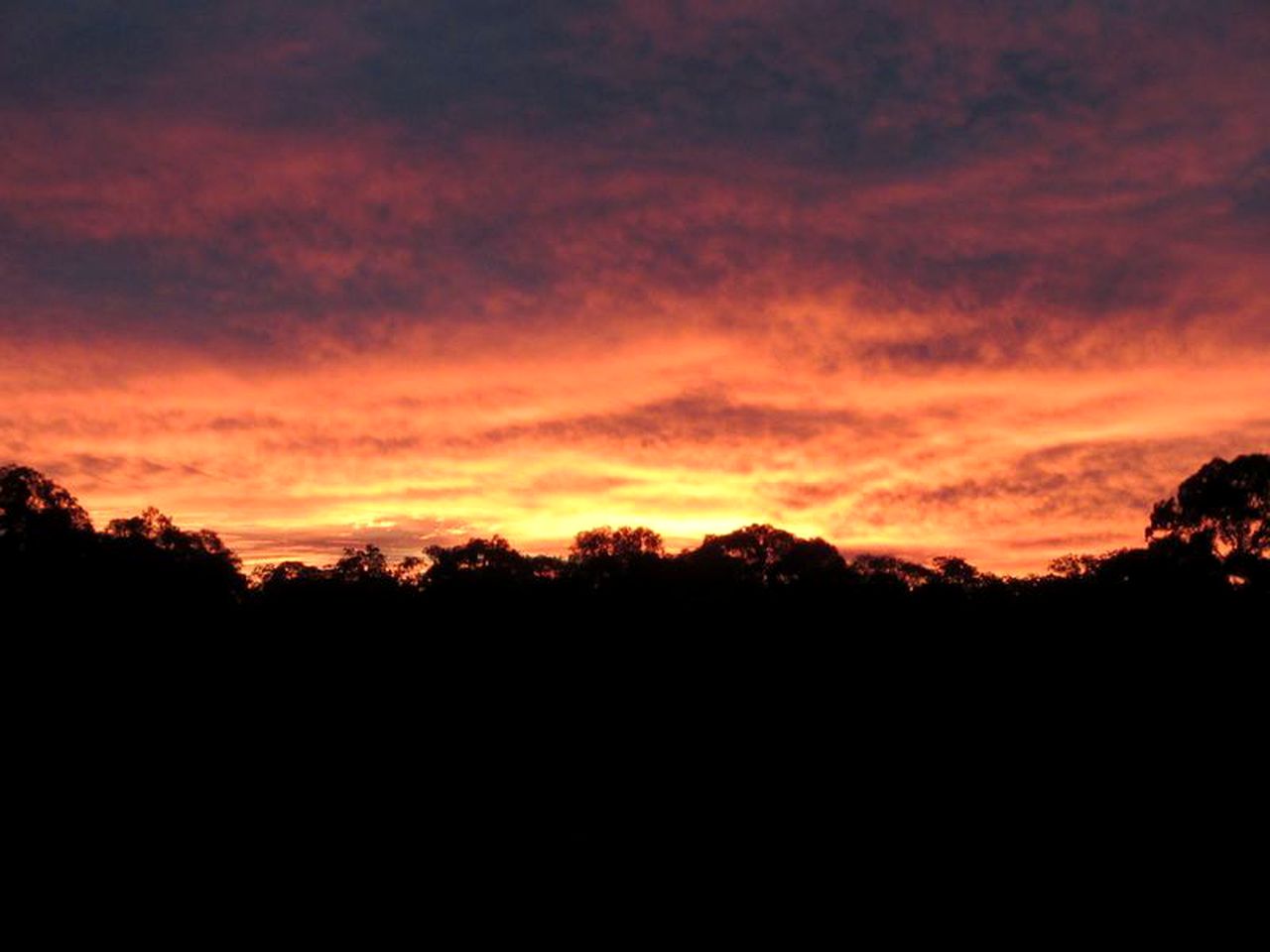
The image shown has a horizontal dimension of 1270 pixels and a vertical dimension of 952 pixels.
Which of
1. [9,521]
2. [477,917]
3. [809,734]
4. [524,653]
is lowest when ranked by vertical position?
[477,917]

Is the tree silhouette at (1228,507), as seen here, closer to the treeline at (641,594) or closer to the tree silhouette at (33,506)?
the treeline at (641,594)

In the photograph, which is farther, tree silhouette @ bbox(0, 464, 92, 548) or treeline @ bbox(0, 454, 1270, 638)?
tree silhouette @ bbox(0, 464, 92, 548)

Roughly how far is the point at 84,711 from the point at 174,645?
15.6 feet

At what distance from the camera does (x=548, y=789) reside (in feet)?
70.8

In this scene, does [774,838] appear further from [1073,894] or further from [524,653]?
[524,653]

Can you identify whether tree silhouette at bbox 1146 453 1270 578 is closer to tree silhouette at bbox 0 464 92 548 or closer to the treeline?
the treeline

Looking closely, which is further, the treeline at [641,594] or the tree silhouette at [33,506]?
the tree silhouette at [33,506]

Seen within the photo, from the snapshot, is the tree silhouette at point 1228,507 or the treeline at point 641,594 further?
the tree silhouette at point 1228,507

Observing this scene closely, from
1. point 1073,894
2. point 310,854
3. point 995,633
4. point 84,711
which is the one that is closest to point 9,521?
point 84,711

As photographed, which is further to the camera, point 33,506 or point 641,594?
point 33,506

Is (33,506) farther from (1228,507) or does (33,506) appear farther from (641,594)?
(1228,507)

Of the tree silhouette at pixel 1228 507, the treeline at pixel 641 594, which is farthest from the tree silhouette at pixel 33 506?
the tree silhouette at pixel 1228 507

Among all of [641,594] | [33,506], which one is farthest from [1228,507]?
[33,506]

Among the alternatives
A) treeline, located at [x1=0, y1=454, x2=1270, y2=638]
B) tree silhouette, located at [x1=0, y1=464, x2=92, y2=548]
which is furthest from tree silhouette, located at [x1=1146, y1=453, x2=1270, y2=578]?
tree silhouette, located at [x1=0, y1=464, x2=92, y2=548]
